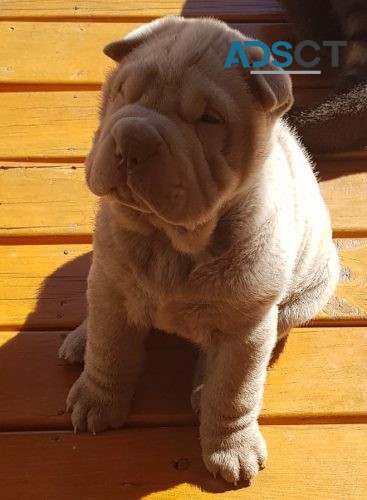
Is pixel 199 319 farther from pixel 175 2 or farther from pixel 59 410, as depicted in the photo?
pixel 175 2

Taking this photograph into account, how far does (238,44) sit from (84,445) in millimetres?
937

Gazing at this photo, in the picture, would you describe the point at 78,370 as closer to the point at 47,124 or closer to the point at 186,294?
the point at 186,294

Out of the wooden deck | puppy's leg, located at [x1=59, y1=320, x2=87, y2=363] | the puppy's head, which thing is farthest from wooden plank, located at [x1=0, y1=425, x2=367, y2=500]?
the puppy's head

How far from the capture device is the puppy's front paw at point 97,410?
5.23 ft

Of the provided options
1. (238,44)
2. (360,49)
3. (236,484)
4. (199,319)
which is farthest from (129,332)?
(360,49)

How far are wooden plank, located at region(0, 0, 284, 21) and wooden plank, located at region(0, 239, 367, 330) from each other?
1198 millimetres

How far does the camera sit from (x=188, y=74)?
114 cm

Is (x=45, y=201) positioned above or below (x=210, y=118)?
below

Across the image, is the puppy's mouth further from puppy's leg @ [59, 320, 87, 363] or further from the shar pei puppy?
puppy's leg @ [59, 320, 87, 363]

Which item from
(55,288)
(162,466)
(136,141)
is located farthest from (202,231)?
(55,288)

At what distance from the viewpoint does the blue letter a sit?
3.90 feet

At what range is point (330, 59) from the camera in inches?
106

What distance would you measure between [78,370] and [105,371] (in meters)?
0.17

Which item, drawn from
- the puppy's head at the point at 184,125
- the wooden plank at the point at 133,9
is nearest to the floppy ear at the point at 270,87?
the puppy's head at the point at 184,125
